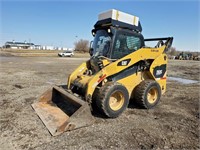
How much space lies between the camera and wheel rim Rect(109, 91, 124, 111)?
4838 millimetres

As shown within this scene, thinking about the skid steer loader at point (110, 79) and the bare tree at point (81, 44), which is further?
the bare tree at point (81, 44)

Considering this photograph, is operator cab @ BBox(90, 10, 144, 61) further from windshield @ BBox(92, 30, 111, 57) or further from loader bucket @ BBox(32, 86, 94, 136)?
loader bucket @ BBox(32, 86, 94, 136)

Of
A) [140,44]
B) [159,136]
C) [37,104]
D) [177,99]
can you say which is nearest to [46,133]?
[37,104]

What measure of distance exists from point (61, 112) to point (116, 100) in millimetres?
1494

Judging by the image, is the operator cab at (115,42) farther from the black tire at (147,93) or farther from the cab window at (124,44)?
the black tire at (147,93)

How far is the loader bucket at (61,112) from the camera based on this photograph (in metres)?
4.07

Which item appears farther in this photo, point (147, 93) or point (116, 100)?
point (147, 93)

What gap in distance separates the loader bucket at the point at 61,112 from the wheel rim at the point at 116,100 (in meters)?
→ 0.75

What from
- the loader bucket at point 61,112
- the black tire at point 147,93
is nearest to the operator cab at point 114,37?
the black tire at point 147,93

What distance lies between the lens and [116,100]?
197 inches

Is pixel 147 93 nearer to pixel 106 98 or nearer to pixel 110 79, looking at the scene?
pixel 110 79

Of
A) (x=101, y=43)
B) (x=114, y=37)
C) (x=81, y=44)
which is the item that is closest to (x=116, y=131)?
(x=114, y=37)

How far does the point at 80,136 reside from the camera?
3830 mm

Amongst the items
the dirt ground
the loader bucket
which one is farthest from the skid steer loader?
the dirt ground
